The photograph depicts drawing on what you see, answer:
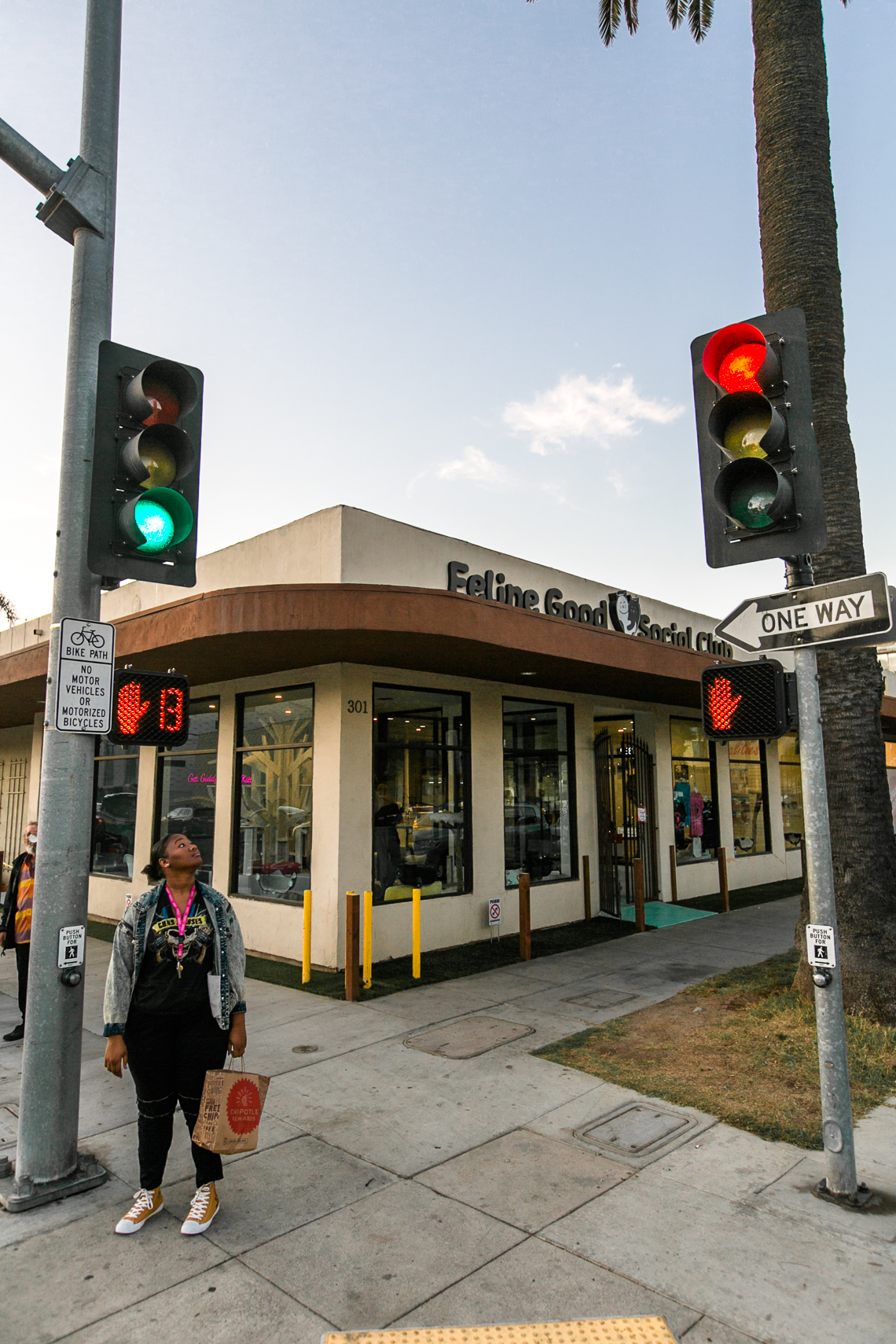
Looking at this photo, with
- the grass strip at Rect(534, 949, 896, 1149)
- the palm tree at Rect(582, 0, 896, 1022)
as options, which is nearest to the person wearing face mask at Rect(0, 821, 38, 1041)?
the grass strip at Rect(534, 949, 896, 1149)

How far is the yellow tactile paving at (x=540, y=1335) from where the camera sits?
3.04 meters

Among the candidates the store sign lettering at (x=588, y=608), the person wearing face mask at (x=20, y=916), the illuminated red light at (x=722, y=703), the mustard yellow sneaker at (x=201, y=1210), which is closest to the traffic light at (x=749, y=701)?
the illuminated red light at (x=722, y=703)

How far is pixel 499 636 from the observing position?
9.11 metres

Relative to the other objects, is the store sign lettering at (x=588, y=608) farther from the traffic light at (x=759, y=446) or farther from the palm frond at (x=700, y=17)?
the palm frond at (x=700, y=17)

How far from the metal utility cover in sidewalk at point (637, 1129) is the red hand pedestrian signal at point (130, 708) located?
355 centimetres

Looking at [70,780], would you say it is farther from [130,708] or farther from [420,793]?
[420,793]

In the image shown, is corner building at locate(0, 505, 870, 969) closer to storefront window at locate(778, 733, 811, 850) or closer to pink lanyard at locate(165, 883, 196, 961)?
pink lanyard at locate(165, 883, 196, 961)

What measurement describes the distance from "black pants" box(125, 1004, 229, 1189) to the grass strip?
3.09m

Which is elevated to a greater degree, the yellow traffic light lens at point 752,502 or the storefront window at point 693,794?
the yellow traffic light lens at point 752,502

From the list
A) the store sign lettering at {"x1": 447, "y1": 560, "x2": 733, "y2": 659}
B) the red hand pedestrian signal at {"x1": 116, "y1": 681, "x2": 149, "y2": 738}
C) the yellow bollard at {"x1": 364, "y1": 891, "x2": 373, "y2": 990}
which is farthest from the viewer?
the store sign lettering at {"x1": 447, "y1": 560, "x2": 733, "y2": 659}

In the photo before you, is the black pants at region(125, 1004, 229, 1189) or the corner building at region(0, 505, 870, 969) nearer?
the black pants at region(125, 1004, 229, 1189)

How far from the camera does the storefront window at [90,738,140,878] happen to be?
13.9m

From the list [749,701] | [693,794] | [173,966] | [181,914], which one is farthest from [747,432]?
[693,794]

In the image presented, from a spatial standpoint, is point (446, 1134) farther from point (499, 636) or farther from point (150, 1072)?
point (499, 636)
